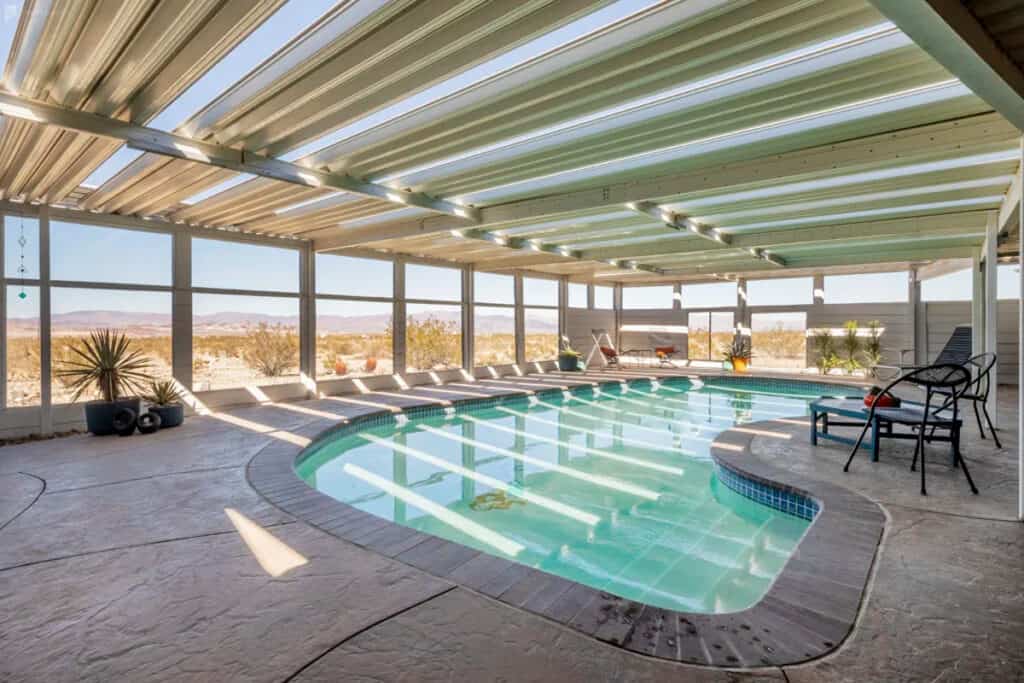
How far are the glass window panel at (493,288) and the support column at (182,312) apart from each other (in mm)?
6094

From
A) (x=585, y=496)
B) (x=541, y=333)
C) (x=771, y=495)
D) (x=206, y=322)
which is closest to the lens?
(x=771, y=495)

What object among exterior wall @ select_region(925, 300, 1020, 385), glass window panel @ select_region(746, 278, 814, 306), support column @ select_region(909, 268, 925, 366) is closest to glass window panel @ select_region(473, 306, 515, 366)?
glass window panel @ select_region(746, 278, 814, 306)

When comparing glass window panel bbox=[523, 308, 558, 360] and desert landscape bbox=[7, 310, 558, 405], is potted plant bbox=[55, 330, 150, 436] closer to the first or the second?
desert landscape bbox=[7, 310, 558, 405]

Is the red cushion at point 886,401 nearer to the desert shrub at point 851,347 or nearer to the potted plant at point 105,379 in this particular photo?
the potted plant at point 105,379

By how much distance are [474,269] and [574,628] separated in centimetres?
1066

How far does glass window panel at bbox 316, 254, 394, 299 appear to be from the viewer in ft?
30.6

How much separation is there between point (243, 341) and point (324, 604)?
7.16m

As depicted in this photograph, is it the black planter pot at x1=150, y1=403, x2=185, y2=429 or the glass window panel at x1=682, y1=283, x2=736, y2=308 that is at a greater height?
the glass window panel at x1=682, y1=283, x2=736, y2=308

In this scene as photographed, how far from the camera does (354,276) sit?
32.3 ft

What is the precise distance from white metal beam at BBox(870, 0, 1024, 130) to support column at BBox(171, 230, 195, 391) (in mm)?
8426

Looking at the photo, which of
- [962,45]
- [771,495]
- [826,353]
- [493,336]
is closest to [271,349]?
[493,336]

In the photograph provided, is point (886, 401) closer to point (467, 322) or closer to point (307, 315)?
point (307, 315)

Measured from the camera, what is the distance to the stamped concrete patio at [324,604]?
176 cm

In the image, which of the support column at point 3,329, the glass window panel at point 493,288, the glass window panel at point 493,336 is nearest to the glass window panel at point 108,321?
the support column at point 3,329
